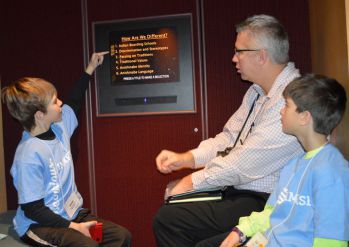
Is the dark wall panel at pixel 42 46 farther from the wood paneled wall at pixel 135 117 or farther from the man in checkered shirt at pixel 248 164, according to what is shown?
the man in checkered shirt at pixel 248 164

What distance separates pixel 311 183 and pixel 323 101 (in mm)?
341

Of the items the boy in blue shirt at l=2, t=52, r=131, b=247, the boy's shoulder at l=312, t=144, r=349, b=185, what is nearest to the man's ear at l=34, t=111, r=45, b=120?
the boy in blue shirt at l=2, t=52, r=131, b=247

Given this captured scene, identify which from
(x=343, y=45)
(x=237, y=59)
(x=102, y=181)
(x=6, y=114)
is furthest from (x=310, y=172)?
(x=6, y=114)

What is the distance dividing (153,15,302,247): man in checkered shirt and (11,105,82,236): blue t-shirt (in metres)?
0.61

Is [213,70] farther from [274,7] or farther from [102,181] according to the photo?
[102,181]

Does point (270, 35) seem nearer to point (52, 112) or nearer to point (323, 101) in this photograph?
point (323, 101)

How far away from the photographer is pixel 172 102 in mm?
2893

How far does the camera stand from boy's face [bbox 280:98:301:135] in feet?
5.17

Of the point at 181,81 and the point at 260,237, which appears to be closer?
the point at 260,237

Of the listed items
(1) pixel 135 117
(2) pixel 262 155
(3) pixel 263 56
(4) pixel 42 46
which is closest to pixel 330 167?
(2) pixel 262 155

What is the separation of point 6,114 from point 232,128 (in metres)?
2.01

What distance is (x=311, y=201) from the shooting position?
1.46 meters

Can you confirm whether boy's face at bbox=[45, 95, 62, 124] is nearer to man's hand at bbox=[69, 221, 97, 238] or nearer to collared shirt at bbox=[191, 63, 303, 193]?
man's hand at bbox=[69, 221, 97, 238]

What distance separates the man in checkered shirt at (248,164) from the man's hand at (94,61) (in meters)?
1.06
